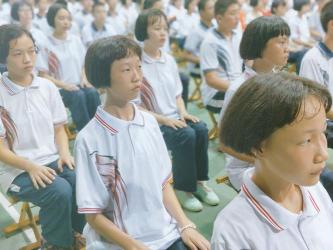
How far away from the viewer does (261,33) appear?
6.06 ft

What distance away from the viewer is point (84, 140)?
1.31 m

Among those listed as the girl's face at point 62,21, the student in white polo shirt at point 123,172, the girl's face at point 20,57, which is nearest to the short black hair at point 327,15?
the student in white polo shirt at point 123,172

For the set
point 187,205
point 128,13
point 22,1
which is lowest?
point 187,205

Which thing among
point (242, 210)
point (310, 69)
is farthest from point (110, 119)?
point (310, 69)

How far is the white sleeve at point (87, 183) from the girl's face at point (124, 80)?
0.67 feet

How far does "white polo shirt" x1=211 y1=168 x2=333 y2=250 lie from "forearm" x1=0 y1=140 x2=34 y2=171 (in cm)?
105

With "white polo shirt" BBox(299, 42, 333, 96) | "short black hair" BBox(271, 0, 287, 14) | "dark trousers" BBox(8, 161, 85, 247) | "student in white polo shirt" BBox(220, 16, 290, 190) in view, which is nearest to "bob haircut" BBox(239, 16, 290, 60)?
"student in white polo shirt" BBox(220, 16, 290, 190)

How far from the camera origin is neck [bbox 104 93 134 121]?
1.40 meters

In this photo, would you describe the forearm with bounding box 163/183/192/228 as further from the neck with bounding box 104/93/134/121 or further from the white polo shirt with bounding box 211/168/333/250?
the white polo shirt with bounding box 211/168/333/250

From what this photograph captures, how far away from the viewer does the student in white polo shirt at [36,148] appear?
1.69 m

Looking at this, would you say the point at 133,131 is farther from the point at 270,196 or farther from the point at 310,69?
the point at 310,69

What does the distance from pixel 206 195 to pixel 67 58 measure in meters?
1.48

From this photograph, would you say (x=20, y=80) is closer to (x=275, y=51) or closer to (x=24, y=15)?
(x=275, y=51)

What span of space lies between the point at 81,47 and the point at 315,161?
8.69 ft
